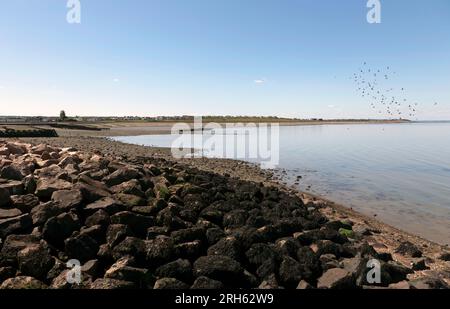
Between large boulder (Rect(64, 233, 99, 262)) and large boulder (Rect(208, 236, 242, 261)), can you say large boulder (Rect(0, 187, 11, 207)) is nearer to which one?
large boulder (Rect(64, 233, 99, 262))

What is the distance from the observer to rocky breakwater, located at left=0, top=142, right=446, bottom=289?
6.66 m

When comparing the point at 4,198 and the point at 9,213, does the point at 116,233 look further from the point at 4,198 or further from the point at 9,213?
the point at 4,198

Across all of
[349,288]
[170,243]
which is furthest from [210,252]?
[349,288]

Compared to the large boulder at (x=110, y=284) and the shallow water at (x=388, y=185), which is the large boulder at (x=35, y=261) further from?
the shallow water at (x=388, y=185)

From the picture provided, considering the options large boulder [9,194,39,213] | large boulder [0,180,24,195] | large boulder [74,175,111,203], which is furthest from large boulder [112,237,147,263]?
large boulder [0,180,24,195]

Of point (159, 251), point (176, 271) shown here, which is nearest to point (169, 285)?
point (176, 271)

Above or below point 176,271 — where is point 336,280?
below

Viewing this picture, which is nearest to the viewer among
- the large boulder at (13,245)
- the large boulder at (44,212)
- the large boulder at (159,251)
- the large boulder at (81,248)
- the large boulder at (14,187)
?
the large boulder at (13,245)

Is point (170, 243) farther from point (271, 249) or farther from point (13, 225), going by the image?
point (13, 225)

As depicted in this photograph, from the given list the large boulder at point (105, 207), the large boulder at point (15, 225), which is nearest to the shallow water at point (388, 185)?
the large boulder at point (105, 207)

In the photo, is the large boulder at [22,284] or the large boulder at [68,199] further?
the large boulder at [68,199]

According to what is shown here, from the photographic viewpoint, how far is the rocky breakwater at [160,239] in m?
6.66

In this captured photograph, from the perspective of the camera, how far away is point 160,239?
7.46 metres

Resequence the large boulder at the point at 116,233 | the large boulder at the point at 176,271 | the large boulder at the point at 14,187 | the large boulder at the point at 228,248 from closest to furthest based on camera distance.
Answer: the large boulder at the point at 176,271 < the large boulder at the point at 228,248 < the large boulder at the point at 116,233 < the large boulder at the point at 14,187
